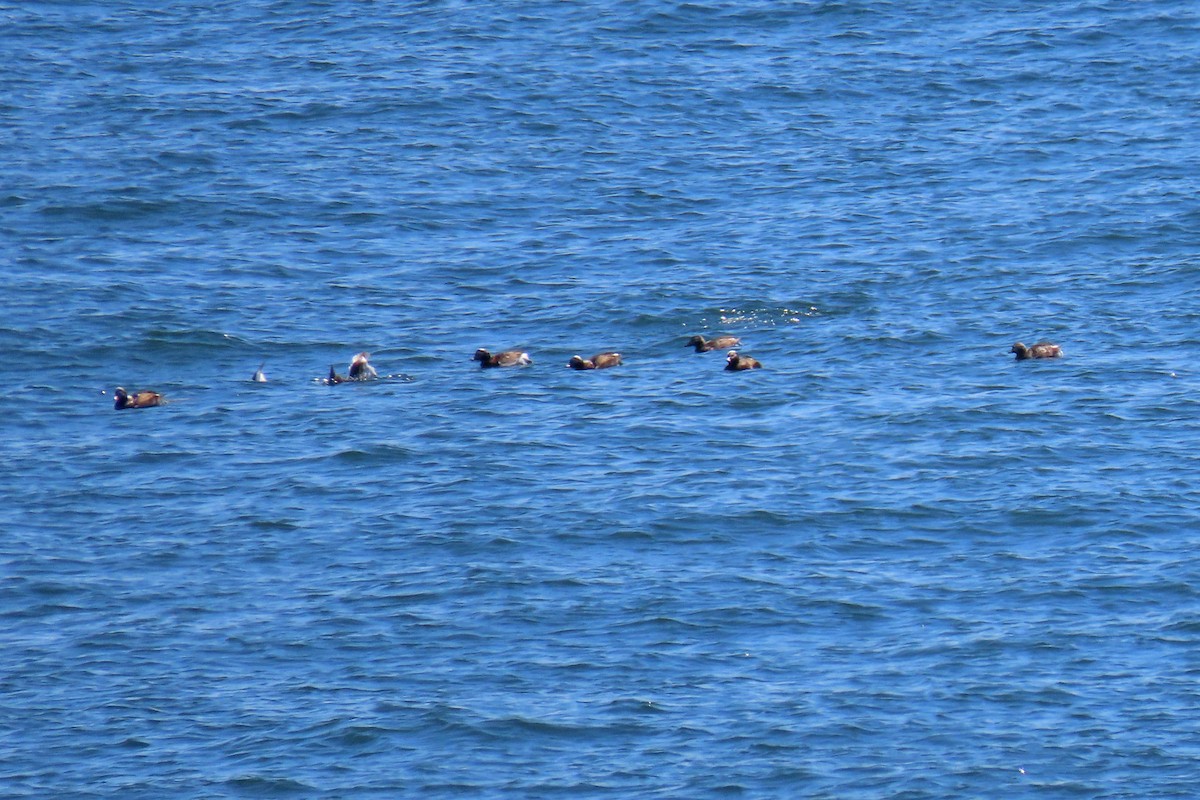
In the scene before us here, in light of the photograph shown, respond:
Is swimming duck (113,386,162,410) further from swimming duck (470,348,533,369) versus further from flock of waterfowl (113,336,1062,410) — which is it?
swimming duck (470,348,533,369)

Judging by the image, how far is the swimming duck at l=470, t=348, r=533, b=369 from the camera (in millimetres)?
30828

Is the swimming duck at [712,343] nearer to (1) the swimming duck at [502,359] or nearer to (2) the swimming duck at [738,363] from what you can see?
(2) the swimming duck at [738,363]

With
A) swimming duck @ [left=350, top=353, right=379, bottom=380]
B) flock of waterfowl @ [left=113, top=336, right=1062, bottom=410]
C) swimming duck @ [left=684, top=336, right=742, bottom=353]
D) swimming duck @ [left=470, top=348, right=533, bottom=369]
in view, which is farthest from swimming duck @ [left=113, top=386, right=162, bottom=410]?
swimming duck @ [left=684, top=336, right=742, bottom=353]

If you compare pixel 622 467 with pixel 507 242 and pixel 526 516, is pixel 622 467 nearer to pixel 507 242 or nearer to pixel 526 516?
pixel 526 516

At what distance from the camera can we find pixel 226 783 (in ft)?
62.8

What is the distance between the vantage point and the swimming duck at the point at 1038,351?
30234 mm

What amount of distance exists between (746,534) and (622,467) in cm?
290

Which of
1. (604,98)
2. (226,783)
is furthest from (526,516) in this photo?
(604,98)

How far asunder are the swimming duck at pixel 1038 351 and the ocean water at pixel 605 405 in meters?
0.60

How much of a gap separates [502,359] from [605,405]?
7.45 feet

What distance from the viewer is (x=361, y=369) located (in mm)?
30516

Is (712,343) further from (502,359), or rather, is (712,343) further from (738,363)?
(502,359)

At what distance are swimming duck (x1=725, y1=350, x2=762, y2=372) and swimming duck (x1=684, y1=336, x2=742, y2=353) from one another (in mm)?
717

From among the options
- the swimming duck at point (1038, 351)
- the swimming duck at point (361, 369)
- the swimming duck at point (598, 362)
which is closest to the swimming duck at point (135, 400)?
the swimming duck at point (361, 369)
